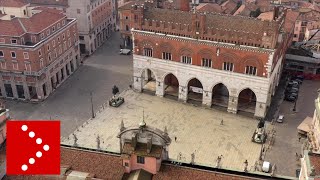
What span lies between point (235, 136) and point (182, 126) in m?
10.5

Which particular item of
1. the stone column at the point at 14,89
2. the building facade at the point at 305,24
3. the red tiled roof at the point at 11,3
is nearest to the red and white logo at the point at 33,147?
the stone column at the point at 14,89

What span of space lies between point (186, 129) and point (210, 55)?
16.1m

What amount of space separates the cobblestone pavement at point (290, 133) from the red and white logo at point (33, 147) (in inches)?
1660

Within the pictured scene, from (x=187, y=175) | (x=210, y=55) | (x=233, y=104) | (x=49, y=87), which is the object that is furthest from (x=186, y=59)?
(x=187, y=175)

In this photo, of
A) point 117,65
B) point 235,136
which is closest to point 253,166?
point 235,136

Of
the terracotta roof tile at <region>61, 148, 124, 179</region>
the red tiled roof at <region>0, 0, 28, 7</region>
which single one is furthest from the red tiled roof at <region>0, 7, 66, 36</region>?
the terracotta roof tile at <region>61, 148, 124, 179</region>

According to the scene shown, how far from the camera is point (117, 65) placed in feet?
337

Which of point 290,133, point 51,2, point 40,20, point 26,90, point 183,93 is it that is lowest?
point 290,133

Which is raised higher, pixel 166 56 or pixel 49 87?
pixel 166 56

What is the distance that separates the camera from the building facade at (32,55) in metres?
79.6

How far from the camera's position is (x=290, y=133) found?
72438 millimetres

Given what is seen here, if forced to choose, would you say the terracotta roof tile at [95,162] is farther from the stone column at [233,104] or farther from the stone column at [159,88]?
the stone column at [159,88]

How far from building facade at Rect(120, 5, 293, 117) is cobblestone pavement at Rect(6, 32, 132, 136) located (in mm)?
9680

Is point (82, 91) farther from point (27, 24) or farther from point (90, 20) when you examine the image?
point (90, 20)
